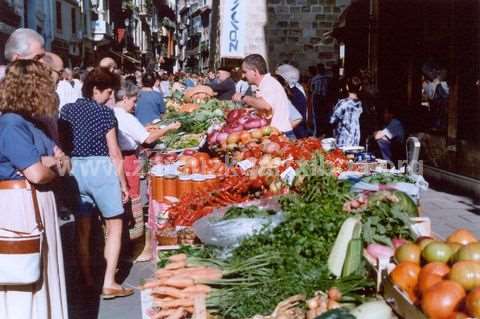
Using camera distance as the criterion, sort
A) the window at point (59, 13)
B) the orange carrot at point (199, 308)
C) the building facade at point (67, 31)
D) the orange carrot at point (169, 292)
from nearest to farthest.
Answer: the orange carrot at point (199, 308), the orange carrot at point (169, 292), the building facade at point (67, 31), the window at point (59, 13)

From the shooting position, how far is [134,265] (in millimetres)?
7109

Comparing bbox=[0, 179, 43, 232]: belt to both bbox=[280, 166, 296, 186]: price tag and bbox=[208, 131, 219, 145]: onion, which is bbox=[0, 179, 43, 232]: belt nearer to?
bbox=[280, 166, 296, 186]: price tag

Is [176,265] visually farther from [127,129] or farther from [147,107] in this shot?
[147,107]

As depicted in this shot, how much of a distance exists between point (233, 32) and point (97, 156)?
1152 centimetres

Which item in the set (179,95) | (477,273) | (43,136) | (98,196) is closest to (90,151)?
(98,196)

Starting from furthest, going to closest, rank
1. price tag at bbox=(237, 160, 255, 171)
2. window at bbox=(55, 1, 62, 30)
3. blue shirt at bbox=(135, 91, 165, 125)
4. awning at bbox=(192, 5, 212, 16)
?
1. awning at bbox=(192, 5, 212, 16)
2. window at bbox=(55, 1, 62, 30)
3. blue shirt at bbox=(135, 91, 165, 125)
4. price tag at bbox=(237, 160, 255, 171)

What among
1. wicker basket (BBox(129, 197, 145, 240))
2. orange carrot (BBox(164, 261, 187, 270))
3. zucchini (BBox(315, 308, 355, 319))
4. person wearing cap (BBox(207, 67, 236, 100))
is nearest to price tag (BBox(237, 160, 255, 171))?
wicker basket (BBox(129, 197, 145, 240))

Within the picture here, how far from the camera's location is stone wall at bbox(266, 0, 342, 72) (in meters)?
21.6

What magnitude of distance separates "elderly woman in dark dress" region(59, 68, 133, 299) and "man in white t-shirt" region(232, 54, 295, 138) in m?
2.42

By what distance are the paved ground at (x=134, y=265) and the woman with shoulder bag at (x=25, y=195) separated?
1.53m

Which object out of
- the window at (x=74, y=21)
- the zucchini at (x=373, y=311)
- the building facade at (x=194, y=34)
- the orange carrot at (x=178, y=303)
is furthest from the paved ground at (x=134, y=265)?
the building facade at (x=194, y=34)

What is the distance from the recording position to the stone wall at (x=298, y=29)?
21.6 meters

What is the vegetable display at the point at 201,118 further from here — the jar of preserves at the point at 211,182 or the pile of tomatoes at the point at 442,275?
the pile of tomatoes at the point at 442,275

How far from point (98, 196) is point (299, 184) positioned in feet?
5.54
